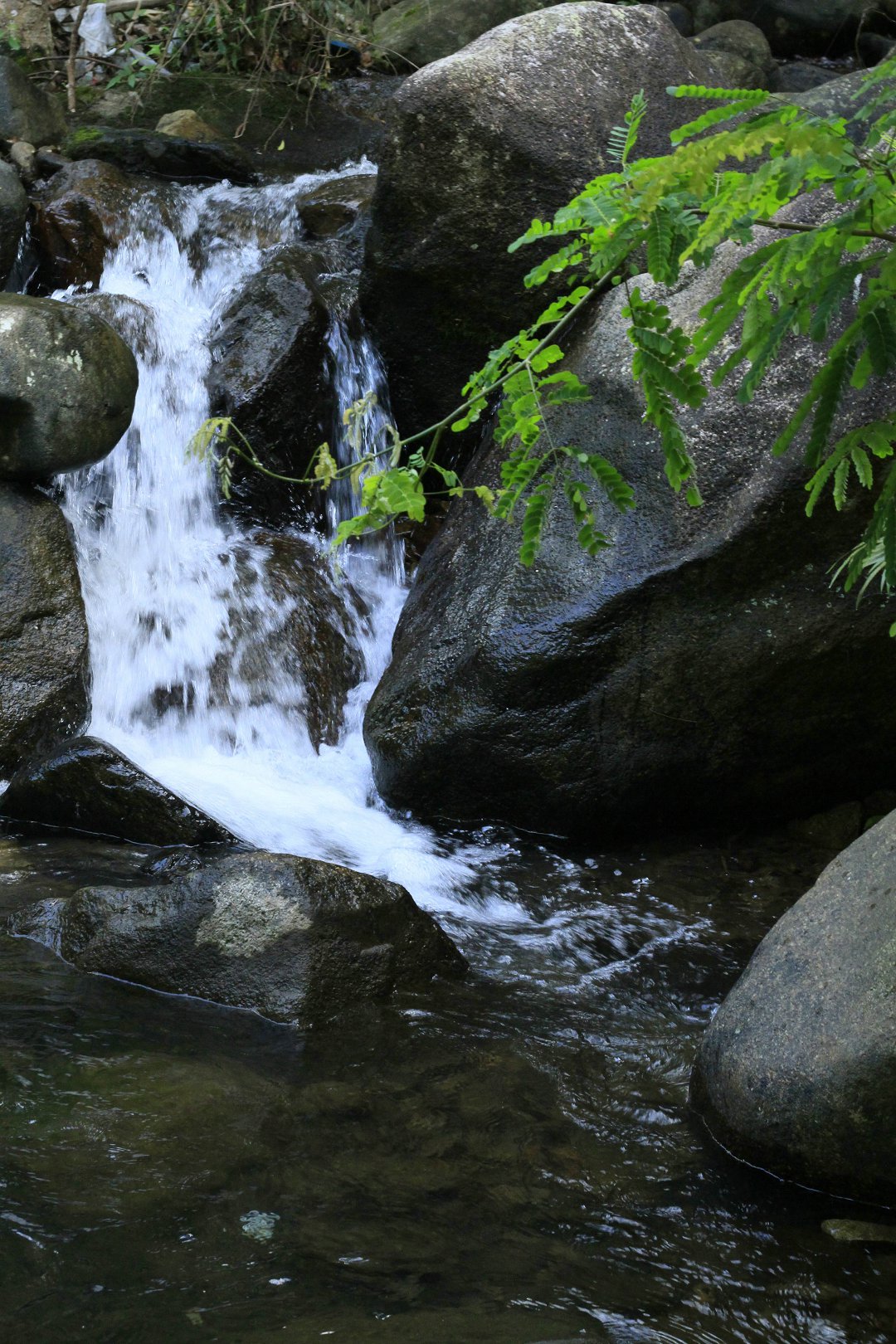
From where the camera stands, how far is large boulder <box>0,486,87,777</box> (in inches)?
227

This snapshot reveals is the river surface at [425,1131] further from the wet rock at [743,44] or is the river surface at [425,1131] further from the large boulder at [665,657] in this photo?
the wet rock at [743,44]

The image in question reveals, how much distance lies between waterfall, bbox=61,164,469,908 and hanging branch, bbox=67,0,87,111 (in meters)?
2.89

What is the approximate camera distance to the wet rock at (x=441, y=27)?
478 inches

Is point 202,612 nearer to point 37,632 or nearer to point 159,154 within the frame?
point 37,632

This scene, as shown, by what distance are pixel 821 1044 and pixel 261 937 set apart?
1716 mm

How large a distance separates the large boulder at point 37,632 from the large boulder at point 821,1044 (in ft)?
11.9

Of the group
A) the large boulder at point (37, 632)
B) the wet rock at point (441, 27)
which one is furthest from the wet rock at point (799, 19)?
the large boulder at point (37, 632)

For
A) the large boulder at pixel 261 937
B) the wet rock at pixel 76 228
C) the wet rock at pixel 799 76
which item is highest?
the wet rock at pixel 799 76

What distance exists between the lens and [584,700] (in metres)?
5.34

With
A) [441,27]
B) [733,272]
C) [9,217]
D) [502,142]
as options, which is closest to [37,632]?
[502,142]

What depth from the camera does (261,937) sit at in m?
3.88

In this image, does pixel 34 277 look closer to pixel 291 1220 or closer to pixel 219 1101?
pixel 219 1101

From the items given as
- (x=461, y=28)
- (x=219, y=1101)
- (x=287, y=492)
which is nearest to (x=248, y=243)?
(x=287, y=492)

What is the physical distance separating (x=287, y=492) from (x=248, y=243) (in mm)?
2529
